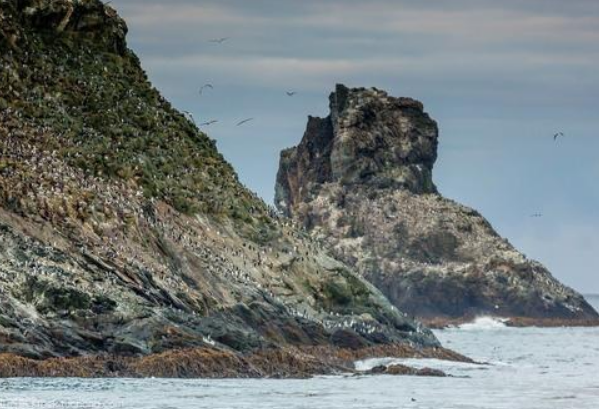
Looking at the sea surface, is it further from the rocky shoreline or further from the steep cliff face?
the steep cliff face

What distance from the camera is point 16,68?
118 metres

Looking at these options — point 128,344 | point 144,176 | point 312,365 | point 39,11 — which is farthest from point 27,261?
point 39,11

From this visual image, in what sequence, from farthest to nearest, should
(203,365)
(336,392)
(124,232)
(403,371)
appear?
(124,232) → (403,371) → (203,365) → (336,392)

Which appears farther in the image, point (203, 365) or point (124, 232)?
point (124, 232)

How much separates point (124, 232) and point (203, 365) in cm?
1813

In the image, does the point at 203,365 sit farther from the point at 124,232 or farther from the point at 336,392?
the point at 124,232

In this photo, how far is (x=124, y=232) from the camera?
101000mm

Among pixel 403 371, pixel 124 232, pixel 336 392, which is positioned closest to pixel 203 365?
pixel 336 392

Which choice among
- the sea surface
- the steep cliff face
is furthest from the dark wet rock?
the steep cliff face

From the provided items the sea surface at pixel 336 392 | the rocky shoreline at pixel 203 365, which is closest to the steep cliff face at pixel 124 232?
the rocky shoreline at pixel 203 365

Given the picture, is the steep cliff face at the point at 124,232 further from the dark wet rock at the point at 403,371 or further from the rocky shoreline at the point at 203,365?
the dark wet rock at the point at 403,371

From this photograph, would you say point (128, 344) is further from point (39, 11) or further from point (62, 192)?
point (39, 11)

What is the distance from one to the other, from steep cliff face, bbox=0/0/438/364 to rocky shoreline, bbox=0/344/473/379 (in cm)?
105

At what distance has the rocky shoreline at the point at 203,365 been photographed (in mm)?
77562
